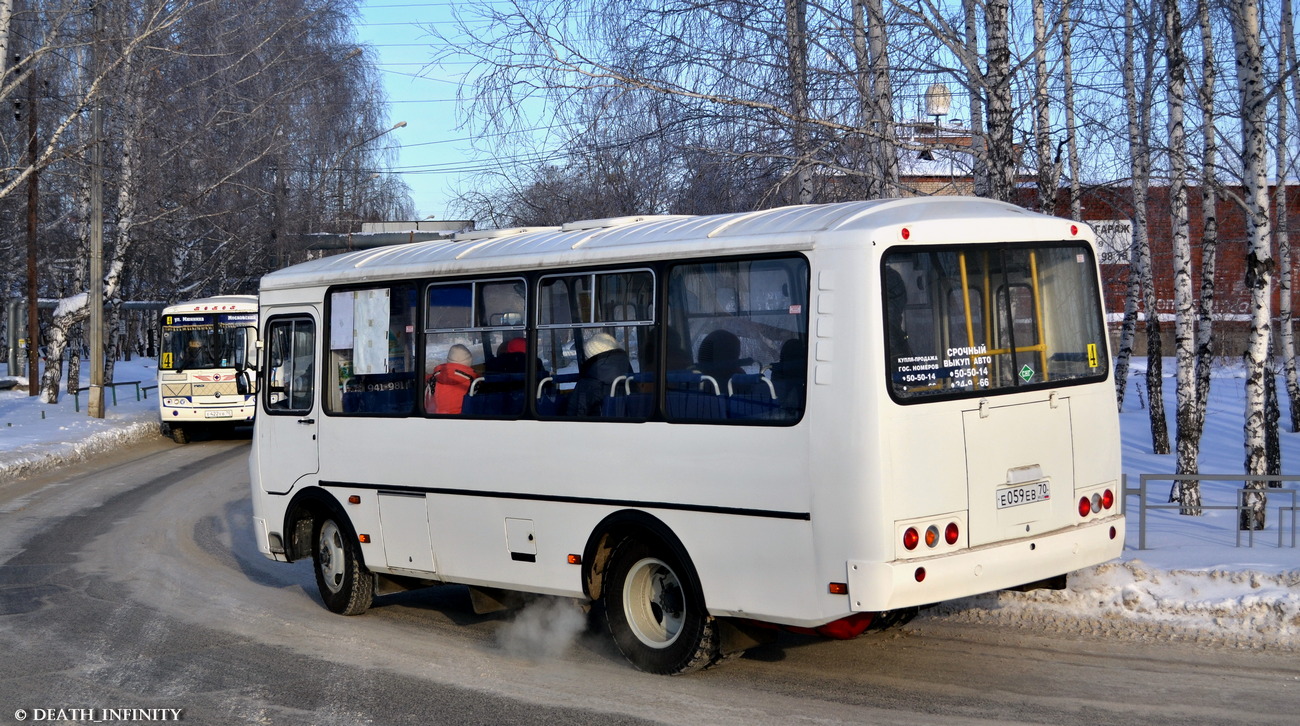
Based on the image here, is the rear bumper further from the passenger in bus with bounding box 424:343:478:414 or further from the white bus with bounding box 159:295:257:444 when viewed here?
the white bus with bounding box 159:295:257:444

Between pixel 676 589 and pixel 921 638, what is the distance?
1.67 metres

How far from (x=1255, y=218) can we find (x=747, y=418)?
8.80 m

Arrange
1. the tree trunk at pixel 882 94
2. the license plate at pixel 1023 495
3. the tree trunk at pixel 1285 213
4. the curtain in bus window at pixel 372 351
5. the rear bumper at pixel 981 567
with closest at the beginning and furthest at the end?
the rear bumper at pixel 981 567
the license plate at pixel 1023 495
the curtain in bus window at pixel 372 351
the tree trunk at pixel 882 94
the tree trunk at pixel 1285 213

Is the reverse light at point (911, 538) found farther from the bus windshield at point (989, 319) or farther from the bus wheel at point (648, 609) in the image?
the bus wheel at point (648, 609)

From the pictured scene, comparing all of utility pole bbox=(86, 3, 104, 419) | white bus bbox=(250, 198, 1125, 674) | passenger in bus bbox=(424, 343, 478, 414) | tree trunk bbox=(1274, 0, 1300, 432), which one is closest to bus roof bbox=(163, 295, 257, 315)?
utility pole bbox=(86, 3, 104, 419)

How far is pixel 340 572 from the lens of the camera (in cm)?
931

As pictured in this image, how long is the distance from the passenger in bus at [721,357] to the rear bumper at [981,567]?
124 cm

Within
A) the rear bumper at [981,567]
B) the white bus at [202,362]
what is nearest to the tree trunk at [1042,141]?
the rear bumper at [981,567]

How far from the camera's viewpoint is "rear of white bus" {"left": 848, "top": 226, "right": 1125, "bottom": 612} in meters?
6.09

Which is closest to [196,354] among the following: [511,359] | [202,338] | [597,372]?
[202,338]

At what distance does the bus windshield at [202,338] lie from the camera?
90.0 feet

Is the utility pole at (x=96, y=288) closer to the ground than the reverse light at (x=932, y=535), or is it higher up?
higher up

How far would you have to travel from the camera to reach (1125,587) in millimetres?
7953

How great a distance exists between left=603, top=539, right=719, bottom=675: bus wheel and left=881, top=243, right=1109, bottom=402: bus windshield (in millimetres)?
1798
